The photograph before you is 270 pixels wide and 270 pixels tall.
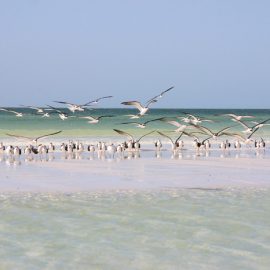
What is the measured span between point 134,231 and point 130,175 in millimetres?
9375

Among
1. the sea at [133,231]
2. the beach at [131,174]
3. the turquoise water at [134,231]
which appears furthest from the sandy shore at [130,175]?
the turquoise water at [134,231]

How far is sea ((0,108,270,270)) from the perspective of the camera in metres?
9.07

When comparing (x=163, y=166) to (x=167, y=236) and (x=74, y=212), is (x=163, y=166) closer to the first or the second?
(x=74, y=212)

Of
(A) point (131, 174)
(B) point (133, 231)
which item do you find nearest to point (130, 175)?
(A) point (131, 174)

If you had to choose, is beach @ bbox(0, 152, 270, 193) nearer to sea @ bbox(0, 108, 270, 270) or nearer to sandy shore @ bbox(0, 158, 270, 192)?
sandy shore @ bbox(0, 158, 270, 192)

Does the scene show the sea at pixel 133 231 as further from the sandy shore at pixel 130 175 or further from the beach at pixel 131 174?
the beach at pixel 131 174

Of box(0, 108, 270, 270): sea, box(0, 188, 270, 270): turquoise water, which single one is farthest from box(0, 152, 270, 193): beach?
box(0, 188, 270, 270): turquoise water

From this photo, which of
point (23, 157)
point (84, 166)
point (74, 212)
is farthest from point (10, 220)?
point (23, 157)

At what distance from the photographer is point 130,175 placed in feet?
66.4

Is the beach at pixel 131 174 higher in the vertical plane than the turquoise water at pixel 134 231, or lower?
lower

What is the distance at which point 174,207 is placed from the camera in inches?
525

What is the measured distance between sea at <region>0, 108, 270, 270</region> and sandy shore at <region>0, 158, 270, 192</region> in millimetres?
1773

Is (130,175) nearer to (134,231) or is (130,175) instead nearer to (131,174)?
(131,174)

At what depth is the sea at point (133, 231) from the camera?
907cm
